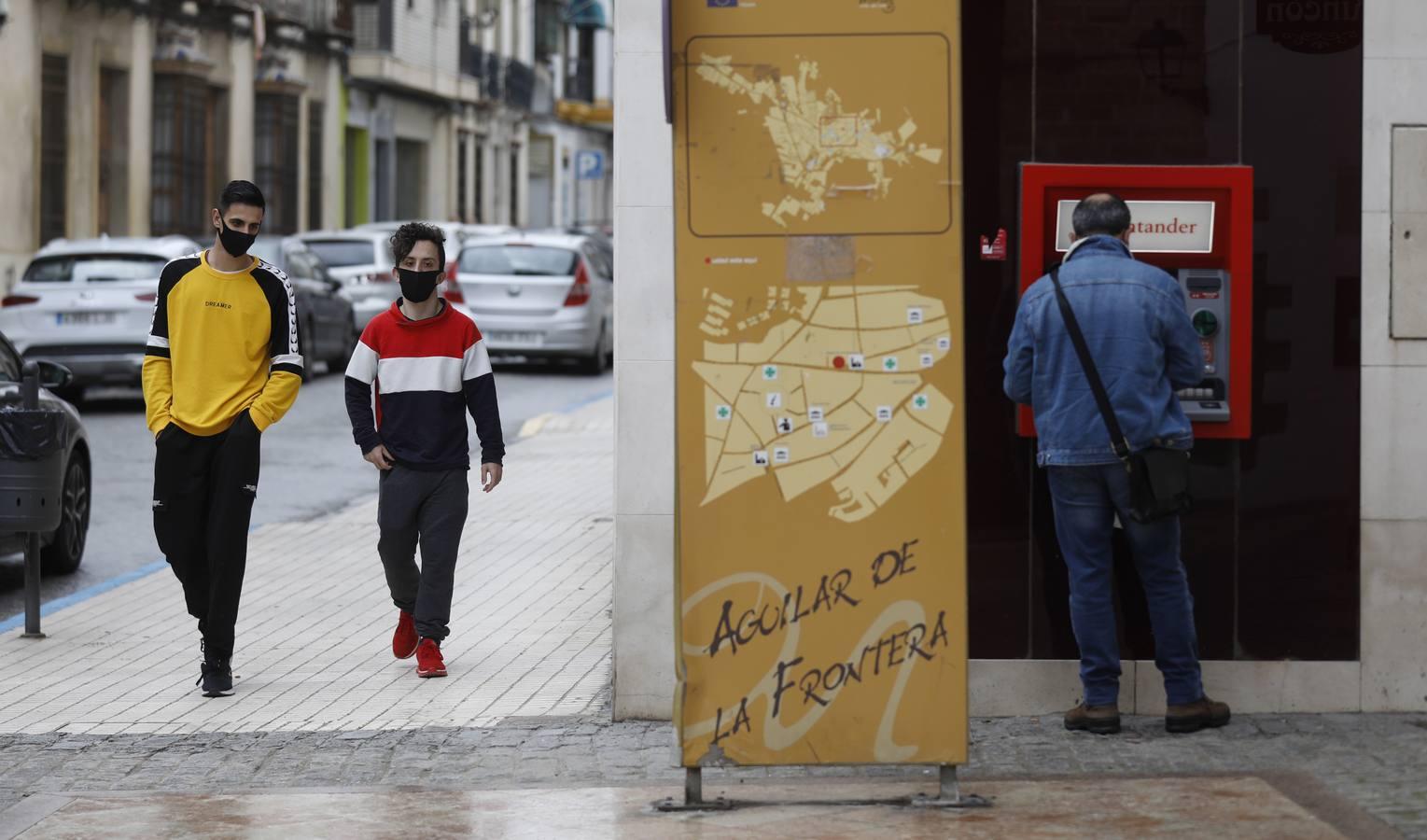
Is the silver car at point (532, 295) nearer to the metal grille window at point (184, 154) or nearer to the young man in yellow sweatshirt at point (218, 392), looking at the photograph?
the metal grille window at point (184, 154)

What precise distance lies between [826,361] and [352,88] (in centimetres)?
4015

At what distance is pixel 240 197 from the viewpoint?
795 cm

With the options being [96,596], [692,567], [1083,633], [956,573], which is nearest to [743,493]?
[692,567]

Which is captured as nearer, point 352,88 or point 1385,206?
point 1385,206

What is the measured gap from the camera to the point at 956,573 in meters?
5.98

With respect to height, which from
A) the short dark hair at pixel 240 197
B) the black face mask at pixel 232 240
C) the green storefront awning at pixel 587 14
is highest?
the green storefront awning at pixel 587 14

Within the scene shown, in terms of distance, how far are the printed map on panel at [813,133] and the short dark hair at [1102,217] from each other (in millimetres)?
1182

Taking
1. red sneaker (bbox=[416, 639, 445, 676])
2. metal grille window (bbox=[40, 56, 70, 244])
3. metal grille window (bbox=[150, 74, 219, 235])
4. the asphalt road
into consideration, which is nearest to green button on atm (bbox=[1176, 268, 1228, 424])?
red sneaker (bbox=[416, 639, 445, 676])

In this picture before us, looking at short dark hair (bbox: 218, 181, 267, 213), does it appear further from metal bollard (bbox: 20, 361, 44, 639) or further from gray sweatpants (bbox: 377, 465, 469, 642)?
metal bollard (bbox: 20, 361, 44, 639)

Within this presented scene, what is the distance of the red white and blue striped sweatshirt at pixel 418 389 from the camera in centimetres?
822

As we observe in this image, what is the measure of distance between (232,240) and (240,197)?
0.52 ft

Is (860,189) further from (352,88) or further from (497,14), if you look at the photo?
(497,14)

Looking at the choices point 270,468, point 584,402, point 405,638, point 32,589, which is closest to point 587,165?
point 584,402

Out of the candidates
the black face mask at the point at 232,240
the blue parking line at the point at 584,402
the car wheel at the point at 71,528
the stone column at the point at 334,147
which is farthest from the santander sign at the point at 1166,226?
the stone column at the point at 334,147
